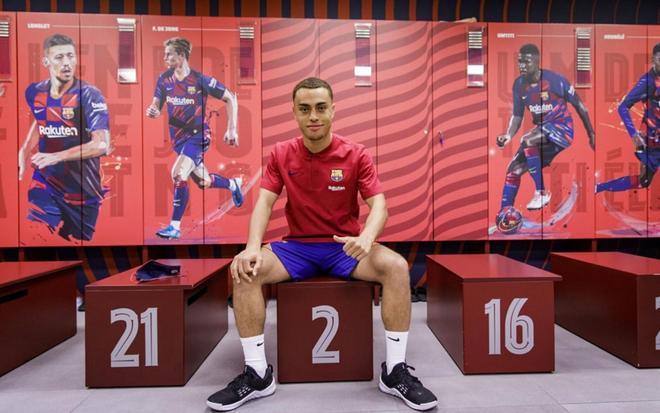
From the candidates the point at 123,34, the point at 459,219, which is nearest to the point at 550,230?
the point at 459,219

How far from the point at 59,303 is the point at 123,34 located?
1.90 metres

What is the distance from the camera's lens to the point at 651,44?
3.01 meters

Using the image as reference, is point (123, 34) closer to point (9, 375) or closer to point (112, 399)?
point (9, 375)

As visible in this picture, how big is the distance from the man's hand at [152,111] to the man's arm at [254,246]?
61.4 inches

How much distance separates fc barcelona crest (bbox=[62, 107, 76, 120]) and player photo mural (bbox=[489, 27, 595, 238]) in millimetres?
3142

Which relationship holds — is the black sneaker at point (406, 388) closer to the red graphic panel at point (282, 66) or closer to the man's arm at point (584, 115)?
the red graphic panel at point (282, 66)

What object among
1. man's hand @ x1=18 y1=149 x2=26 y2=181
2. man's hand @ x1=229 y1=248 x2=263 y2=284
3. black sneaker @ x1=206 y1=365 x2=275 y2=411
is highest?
man's hand @ x1=18 y1=149 x2=26 y2=181

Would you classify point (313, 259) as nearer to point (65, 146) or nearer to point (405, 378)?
point (405, 378)

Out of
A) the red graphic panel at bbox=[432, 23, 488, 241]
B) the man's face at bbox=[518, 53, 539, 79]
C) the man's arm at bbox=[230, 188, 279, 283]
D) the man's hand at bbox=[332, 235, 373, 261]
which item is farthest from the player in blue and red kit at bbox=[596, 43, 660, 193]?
the man's arm at bbox=[230, 188, 279, 283]

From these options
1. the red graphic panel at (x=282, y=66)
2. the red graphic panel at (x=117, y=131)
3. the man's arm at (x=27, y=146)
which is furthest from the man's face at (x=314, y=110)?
the man's arm at (x=27, y=146)

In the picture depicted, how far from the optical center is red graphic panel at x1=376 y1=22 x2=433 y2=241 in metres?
2.92

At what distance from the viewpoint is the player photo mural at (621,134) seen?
2.99 metres

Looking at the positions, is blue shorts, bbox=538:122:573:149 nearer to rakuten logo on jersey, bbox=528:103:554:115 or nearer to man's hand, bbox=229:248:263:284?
rakuten logo on jersey, bbox=528:103:554:115

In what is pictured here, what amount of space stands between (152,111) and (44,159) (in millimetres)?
836
